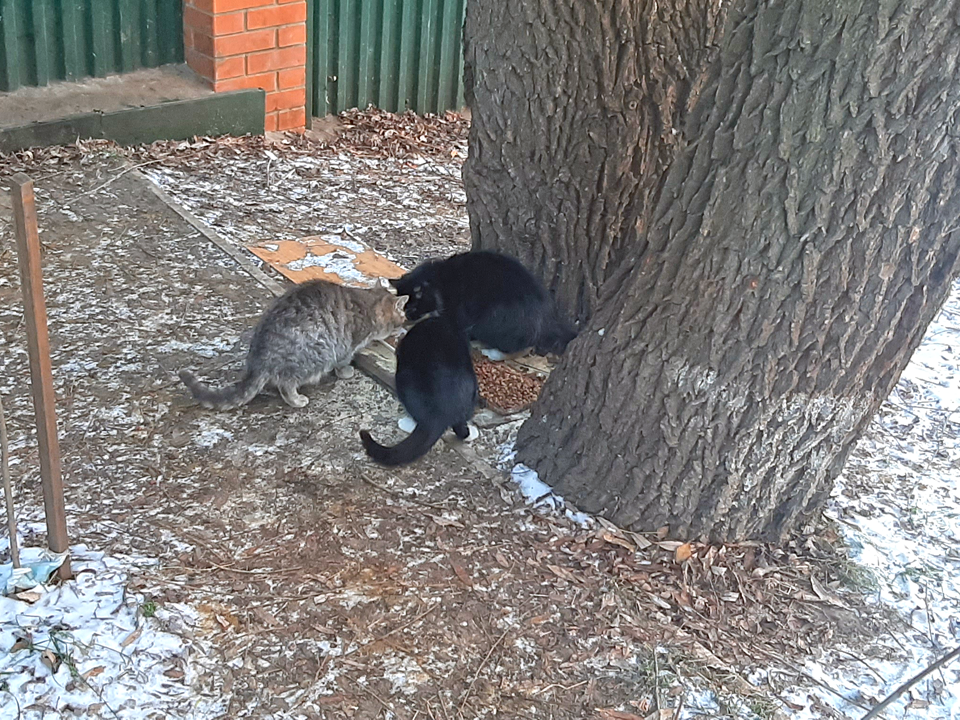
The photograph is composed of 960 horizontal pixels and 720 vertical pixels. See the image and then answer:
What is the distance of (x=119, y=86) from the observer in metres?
7.28

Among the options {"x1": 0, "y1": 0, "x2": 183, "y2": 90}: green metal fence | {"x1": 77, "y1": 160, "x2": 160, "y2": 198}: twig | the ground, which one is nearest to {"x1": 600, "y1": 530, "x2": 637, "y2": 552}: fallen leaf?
the ground

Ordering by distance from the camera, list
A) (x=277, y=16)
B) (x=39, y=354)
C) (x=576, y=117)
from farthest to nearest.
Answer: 1. (x=277, y=16)
2. (x=576, y=117)
3. (x=39, y=354)

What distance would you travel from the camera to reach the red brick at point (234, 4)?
7.14m

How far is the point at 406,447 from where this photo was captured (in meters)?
4.00

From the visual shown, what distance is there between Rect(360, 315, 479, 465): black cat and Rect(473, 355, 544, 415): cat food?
33cm

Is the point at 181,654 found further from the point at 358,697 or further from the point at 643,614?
the point at 643,614

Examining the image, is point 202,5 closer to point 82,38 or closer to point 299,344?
point 82,38

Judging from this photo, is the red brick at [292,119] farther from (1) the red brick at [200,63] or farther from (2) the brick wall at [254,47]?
(1) the red brick at [200,63]

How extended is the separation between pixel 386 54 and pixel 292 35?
111cm

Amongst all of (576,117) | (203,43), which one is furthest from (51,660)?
(203,43)

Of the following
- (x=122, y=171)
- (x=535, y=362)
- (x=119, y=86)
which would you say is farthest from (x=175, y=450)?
(x=119, y=86)

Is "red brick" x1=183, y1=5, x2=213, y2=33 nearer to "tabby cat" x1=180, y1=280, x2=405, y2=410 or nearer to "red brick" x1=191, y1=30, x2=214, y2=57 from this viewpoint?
"red brick" x1=191, y1=30, x2=214, y2=57

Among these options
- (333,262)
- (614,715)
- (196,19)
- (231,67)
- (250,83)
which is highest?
(196,19)

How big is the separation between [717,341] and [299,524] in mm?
1616
